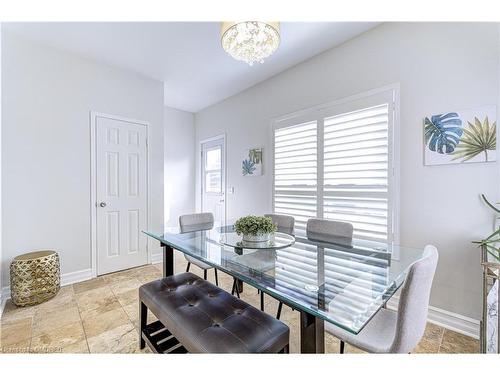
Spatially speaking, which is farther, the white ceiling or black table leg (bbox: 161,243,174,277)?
the white ceiling

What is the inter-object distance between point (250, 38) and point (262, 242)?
1.42 metres

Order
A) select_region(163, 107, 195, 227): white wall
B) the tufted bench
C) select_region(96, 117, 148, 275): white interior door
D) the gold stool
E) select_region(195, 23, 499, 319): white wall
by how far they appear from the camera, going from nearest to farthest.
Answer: the tufted bench, select_region(195, 23, 499, 319): white wall, the gold stool, select_region(96, 117, 148, 275): white interior door, select_region(163, 107, 195, 227): white wall

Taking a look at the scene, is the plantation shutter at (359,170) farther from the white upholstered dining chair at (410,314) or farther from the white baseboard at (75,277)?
the white baseboard at (75,277)

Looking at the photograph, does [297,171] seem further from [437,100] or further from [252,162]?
[437,100]

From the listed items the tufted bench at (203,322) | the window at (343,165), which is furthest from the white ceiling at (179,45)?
the tufted bench at (203,322)

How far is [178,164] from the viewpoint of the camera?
15.8 ft

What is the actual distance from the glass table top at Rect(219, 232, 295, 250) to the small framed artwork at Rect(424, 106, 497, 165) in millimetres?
1386

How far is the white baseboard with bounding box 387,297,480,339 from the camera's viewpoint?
175 cm

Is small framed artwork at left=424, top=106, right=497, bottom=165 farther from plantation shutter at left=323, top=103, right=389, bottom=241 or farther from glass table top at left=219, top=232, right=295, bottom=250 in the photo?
glass table top at left=219, top=232, right=295, bottom=250

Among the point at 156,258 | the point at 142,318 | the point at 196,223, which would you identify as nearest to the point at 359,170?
the point at 196,223

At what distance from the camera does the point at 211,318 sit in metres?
1.21

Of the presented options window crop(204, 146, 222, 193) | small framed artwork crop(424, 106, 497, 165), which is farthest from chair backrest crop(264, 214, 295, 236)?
window crop(204, 146, 222, 193)

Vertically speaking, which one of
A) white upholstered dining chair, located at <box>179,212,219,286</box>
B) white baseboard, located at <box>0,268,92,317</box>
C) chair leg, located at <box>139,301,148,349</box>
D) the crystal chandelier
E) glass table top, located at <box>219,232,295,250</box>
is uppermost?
the crystal chandelier

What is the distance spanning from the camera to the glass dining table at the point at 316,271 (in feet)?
3.06
